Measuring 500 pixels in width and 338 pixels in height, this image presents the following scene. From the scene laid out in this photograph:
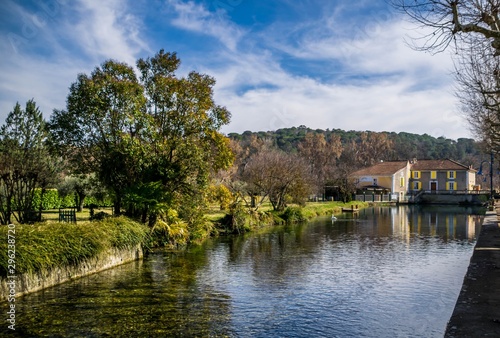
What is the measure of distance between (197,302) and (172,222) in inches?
384

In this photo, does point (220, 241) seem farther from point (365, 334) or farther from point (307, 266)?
point (365, 334)

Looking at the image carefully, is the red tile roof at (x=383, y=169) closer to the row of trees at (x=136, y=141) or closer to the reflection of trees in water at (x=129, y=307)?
the row of trees at (x=136, y=141)

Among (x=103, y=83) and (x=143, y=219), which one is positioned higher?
(x=103, y=83)

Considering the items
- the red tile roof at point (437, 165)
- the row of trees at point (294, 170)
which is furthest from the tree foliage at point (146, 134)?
the red tile roof at point (437, 165)

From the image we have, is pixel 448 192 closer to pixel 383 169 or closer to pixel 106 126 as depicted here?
pixel 383 169

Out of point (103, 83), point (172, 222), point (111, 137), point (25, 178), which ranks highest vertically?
point (103, 83)

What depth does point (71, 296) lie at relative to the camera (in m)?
12.2

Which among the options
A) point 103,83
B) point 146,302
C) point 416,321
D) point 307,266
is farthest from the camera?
point 103,83

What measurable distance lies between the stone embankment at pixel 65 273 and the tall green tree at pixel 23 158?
6909 mm

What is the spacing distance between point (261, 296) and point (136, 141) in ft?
32.1

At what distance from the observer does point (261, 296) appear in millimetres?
12578

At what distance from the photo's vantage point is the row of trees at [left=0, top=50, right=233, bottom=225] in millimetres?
19281

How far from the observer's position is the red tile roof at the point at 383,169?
73.4m

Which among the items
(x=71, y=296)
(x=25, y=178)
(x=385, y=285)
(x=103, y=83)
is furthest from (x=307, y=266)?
(x=25, y=178)
